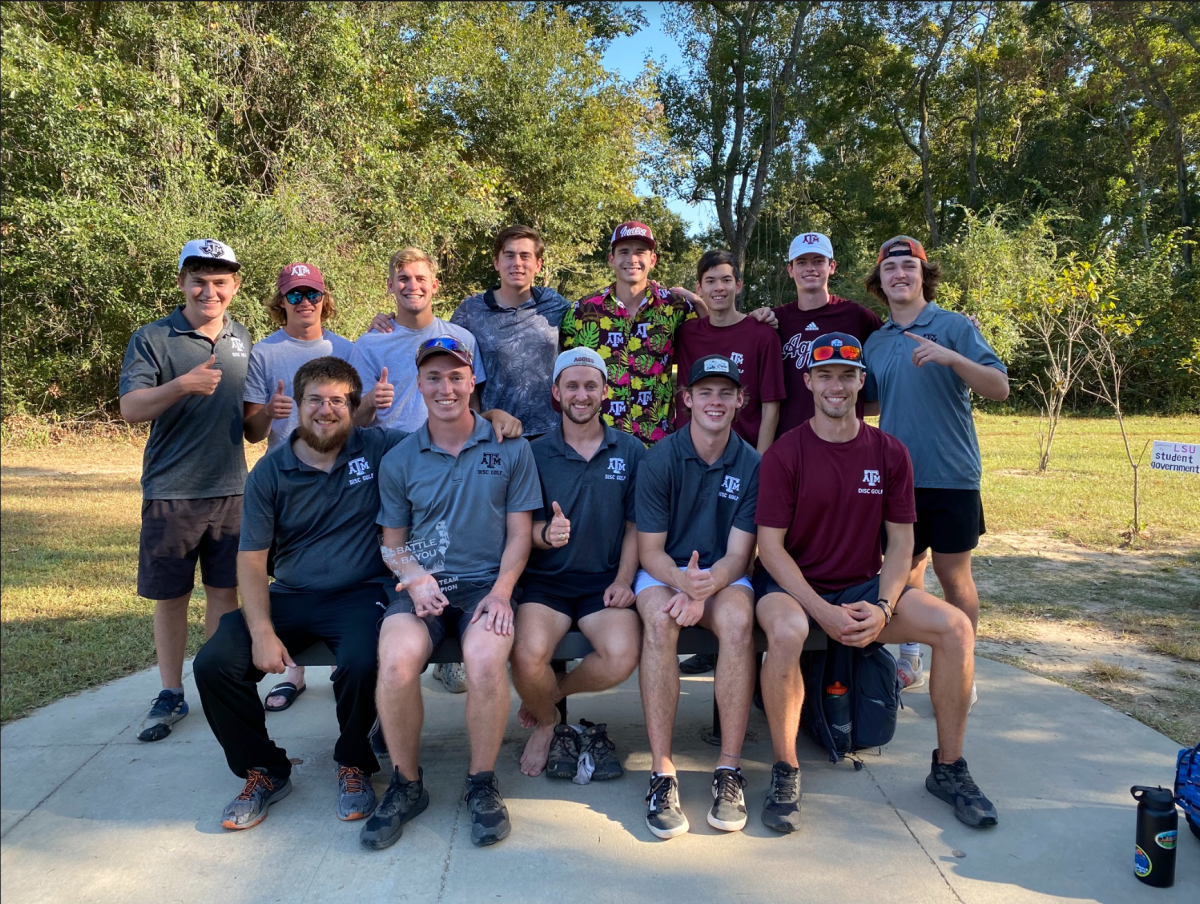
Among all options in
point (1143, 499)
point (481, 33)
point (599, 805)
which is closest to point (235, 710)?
point (599, 805)

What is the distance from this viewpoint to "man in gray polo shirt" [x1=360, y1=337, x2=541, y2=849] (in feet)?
9.93

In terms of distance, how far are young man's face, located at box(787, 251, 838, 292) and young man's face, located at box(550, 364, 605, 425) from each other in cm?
125

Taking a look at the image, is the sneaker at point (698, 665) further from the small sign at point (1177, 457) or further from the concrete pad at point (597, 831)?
the small sign at point (1177, 457)

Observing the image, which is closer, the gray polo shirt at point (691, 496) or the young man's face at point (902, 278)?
the gray polo shirt at point (691, 496)

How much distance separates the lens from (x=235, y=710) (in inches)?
118

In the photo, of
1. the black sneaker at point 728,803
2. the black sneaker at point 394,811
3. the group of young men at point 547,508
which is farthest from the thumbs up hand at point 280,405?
the black sneaker at point 728,803

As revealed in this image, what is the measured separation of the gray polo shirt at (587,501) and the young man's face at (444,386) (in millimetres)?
409

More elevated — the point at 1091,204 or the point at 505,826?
the point at 1091,204

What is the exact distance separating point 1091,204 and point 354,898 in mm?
27190

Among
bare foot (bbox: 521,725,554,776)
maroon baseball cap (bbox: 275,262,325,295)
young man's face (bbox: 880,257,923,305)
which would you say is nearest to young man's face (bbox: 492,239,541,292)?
maroon baseball cap (bbox: 275,262,325,295)

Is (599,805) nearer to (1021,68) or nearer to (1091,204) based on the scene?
(1091,204)

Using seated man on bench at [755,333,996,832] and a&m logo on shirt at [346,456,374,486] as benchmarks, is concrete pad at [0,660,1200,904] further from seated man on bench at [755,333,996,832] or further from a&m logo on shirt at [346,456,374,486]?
a&m logo on shirt at [346,456,374,486]

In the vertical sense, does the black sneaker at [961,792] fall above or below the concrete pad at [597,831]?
above

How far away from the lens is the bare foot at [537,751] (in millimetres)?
3334
